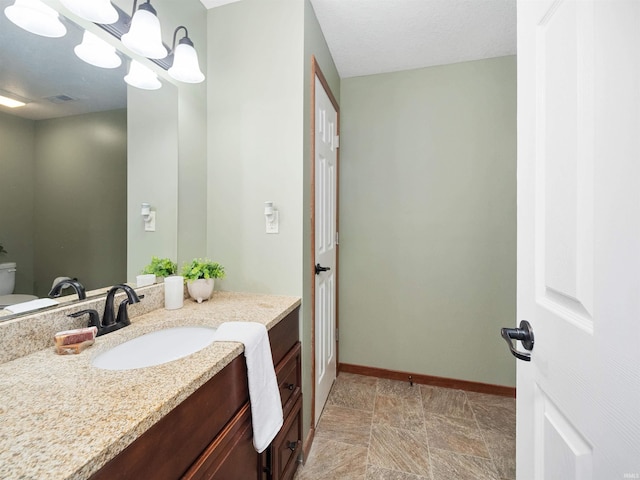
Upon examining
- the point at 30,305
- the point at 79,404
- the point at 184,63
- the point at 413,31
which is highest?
the point at 413,31

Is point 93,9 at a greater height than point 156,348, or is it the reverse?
point 93,9

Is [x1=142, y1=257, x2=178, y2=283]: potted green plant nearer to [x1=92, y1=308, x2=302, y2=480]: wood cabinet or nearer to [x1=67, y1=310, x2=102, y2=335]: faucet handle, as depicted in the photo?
[x1=67, y1=310, x2=102, y2=335]: faucet handle

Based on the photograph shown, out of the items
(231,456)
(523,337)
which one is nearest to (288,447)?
(231,456)

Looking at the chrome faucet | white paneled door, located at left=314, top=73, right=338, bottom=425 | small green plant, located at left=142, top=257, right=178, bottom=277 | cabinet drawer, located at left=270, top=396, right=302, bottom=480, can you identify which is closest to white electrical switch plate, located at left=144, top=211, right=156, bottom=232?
small green plant, located at left=142, top=257, right=178, bottom=277

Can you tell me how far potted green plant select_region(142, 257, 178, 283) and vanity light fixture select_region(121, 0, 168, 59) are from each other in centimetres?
88

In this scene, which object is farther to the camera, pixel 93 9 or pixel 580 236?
pixel 93 9

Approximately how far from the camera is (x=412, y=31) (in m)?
1.73

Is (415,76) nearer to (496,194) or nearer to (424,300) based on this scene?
(496,194)

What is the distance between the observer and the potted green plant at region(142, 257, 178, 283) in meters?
1.25

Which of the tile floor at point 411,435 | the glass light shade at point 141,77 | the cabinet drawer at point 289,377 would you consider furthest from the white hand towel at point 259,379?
the glass light shade at point 141,77

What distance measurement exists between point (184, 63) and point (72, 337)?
1165 mm

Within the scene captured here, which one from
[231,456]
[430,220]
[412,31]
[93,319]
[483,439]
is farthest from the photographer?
[430,220]

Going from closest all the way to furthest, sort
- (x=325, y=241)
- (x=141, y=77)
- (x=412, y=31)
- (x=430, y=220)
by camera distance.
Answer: (x=141, y=77), (x=412, y=31), (x=325, y=241), (x=430, y=220)

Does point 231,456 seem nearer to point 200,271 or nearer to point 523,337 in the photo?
point 200,271
